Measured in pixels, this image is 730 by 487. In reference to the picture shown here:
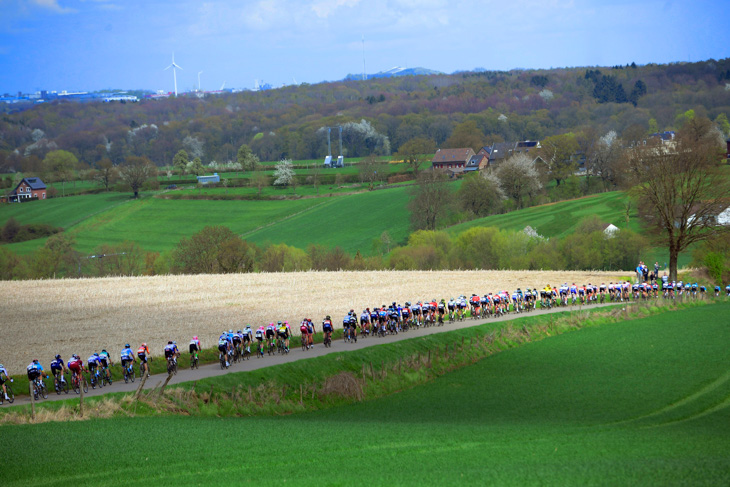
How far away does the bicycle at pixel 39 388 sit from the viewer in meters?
27.0

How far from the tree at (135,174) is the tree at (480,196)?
63.6m

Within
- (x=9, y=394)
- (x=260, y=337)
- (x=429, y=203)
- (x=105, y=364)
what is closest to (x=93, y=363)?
(x=105, y=364)

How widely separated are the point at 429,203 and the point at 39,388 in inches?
3175

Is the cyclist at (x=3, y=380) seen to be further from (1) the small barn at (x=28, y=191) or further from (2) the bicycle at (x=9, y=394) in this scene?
(1) the small barn at (x=28, y=191)

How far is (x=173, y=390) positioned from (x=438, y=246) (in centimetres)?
6653

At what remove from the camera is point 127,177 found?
13862cm

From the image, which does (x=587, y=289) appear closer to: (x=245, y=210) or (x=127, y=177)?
(x=245, y=210)

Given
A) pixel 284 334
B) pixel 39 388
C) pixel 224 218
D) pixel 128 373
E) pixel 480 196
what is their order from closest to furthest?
pixel 39 388
pixel 128 373
pixel 284 334
pixel 480 196
pixel 224 218

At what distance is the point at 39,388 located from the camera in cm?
2731

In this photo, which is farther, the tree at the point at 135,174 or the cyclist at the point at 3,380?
the tree at the point at 135,174

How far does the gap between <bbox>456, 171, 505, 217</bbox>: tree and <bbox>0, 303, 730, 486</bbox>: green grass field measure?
256 feet

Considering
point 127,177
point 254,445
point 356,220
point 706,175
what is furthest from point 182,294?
point 127,177

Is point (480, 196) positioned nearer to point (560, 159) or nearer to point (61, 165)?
point (560, 159)

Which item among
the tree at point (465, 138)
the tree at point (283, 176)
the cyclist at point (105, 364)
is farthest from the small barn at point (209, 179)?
the cyclist at point (105, 364)
